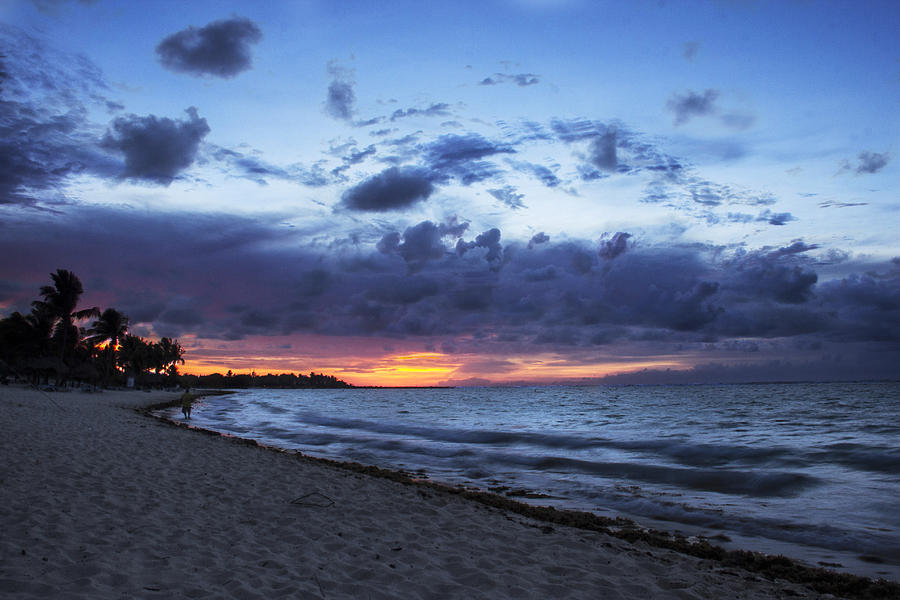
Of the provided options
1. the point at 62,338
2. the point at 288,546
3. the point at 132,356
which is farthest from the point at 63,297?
the point at 288,546

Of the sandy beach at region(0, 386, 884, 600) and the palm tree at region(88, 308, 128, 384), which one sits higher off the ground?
the palm tree at region(88, 308, 128, 384)

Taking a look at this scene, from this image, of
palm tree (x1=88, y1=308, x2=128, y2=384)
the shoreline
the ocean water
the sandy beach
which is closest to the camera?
the sandy beach

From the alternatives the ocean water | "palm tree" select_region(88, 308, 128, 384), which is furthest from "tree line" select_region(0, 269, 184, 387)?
the ocean water

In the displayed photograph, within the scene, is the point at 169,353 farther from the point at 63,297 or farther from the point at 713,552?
the point at 713,552

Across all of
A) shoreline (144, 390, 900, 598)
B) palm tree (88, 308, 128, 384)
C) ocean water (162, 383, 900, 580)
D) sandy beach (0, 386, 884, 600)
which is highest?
palm tree (88, 308, 128, 384)

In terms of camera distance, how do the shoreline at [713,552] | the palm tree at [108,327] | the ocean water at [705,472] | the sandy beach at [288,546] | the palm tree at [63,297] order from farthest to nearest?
1. the palm tree at [108,327]
2. the palm tree at [63,297]
3. the ocean water at [705,472]
4. the shoreline at [713,552]
5. the sandy beach at [288,546]

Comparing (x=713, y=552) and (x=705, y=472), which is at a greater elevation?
(x=713, y=552)

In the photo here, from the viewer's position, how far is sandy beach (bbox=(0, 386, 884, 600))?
5.15 m

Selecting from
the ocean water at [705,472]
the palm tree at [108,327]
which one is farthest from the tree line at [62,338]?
the ocean water at [705,472]

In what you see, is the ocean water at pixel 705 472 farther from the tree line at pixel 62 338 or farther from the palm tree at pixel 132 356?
the palm tree at pixel 132 356

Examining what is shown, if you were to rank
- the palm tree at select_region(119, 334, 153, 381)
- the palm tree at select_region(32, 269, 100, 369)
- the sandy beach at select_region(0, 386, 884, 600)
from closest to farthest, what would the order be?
the sandy beach at select_region(0, 386, 884, 600)
the palm tree at select_region(32, 269, 100, 369)
the palm tree at select_region(119, 334, 153, 381)

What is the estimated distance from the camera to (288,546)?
653cm

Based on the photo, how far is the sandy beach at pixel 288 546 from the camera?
515 cm

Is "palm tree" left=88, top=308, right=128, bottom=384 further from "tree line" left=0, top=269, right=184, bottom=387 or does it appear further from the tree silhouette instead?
the tree silhouette
